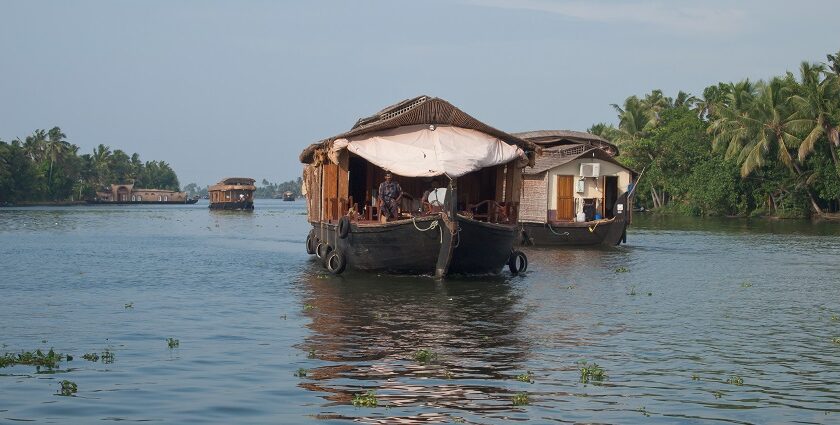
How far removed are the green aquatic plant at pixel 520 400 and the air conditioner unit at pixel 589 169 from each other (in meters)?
27.6

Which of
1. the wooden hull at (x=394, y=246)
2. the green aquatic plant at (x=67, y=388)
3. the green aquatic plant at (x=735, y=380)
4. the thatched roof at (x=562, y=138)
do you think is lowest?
the green aquatic plant at (x=67, y=388)

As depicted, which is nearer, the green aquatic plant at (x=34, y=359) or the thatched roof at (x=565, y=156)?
the green aquatic plant at (x=34, y=359)

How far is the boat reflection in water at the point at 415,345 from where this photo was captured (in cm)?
1112

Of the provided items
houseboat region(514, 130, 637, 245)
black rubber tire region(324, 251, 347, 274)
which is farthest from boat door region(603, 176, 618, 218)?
black rubber tire region(324, 251, 347, 274)

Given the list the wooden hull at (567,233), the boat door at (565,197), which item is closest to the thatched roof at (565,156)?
the boat door at (565,197)

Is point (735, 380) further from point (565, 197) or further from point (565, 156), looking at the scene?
point (565, 156)

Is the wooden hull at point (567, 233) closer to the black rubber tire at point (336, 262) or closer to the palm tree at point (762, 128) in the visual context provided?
the black rubber tire at point (336, 262)

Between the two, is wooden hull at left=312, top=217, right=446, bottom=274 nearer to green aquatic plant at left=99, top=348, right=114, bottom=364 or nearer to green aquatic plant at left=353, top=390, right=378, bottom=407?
green aquatic plant at left=99, top=348, right=114, bottom=364

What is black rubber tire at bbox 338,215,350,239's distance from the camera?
2388 cm

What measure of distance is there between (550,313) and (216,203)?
100424 mm

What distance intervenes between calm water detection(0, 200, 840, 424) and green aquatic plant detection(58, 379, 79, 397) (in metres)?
0.11

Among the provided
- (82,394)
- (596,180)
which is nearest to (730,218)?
(596,180)

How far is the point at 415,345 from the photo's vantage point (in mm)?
14625

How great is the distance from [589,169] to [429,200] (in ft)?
49.4
